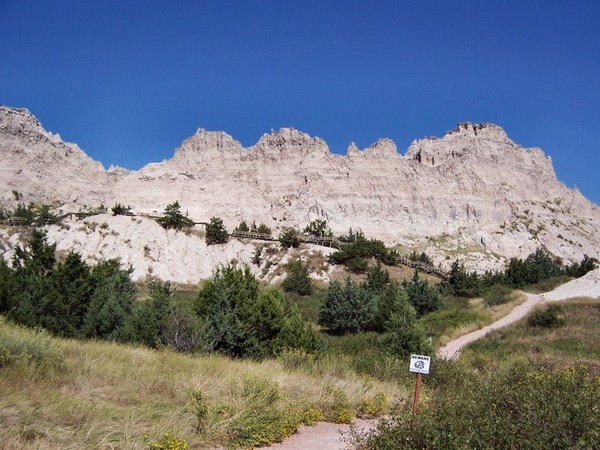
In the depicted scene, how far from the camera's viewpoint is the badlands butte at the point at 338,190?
272 feet

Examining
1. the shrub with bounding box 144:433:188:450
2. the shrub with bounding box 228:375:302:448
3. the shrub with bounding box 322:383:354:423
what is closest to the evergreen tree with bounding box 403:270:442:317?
the shrub with bounding box 322:383:354:423

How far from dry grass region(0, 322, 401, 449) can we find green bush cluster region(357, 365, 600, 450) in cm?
230

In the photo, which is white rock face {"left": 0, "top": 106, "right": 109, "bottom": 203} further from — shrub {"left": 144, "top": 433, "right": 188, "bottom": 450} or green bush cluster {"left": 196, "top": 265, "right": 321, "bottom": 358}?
shrub {"left": 144, "top": 433, "right": 188, "bottom": 450}

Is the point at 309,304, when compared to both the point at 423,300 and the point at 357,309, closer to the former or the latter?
the point at 357,309

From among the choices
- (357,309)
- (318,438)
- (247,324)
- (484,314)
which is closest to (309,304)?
(357,309)

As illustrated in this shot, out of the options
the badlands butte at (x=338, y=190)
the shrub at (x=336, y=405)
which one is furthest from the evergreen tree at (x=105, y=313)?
the badlands butte at (x=338, y=190)

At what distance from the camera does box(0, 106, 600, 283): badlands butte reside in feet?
272

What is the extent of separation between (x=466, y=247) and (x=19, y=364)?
266ft

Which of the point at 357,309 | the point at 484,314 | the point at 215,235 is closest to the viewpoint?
the point at 484,314

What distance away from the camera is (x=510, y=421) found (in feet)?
14.9

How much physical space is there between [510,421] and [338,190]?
8320cm

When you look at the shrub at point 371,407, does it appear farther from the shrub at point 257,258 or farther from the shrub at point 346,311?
the shrub at point 257,258

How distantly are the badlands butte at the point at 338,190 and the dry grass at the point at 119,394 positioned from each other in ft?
224

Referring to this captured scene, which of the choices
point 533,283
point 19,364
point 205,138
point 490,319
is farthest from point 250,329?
point 205,138
